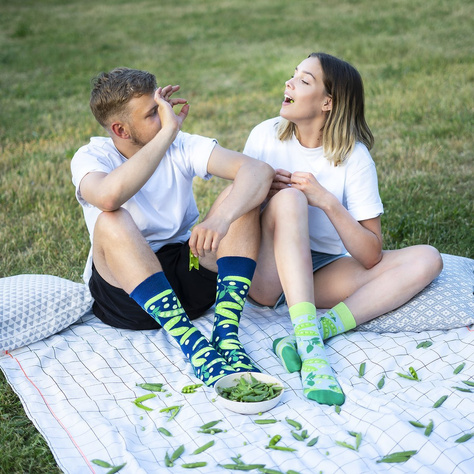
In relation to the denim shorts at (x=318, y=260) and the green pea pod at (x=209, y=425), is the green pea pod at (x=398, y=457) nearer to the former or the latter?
the green pea pod at (x=209, y=425)

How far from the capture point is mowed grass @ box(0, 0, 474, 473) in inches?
178

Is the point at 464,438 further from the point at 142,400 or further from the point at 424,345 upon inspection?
the point at 142,400

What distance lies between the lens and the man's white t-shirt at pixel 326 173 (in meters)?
3.19

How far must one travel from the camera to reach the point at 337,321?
10.3 ft

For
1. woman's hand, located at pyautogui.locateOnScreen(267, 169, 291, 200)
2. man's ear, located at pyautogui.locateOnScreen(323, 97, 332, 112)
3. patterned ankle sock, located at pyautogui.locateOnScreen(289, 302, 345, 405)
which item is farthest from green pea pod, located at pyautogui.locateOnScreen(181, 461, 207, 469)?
man's ear, located at pyautogui.locateOnScreen(323, 97, 332, 112)

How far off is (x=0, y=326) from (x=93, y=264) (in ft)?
1.75

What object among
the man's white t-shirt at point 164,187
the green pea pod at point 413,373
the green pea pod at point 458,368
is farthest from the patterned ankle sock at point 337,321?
the man's white t-shirt at point 164,187

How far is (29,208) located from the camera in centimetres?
520

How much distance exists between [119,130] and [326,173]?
1.00 m

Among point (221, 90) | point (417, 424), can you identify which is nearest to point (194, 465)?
point (417, 424)

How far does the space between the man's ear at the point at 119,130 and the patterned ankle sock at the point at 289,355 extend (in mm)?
1195

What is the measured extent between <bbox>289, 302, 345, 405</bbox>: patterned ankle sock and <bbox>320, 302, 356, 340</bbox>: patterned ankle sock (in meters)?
0.24

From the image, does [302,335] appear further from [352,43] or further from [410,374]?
[352,43]

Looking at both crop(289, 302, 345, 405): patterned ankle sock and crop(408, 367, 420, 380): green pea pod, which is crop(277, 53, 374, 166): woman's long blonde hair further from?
crop(408, 367, 420, 380): green pea pod
